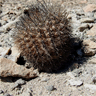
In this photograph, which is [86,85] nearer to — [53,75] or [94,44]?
[53,75]

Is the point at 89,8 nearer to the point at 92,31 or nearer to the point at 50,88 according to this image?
the point at 92,31

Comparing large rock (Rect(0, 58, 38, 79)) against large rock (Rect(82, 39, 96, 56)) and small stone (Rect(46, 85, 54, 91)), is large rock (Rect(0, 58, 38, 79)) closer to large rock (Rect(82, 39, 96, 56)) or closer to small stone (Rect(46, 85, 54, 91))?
small stone (Rect(46, 85, 54, 91))

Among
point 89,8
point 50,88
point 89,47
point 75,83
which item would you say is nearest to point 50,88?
point 50,88

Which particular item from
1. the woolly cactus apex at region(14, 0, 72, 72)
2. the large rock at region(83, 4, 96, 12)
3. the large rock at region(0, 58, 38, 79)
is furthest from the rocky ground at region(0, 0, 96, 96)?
the large rock at region(83, 4, 96, 12)

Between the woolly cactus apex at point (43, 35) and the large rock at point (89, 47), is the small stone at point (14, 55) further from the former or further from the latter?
the large rock at point (89, 47)

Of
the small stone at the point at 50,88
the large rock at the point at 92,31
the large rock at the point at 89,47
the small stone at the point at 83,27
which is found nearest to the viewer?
the small stone at the point at 50,88

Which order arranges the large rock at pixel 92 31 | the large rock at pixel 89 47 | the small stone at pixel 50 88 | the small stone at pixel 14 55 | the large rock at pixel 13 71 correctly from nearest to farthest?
the small stone at pixel 50 88 → the large rock at pixel 13 71 → the small stone at pixel 14 55 → the large rock at pixel 89 47 → the large rock at pixel 92 31

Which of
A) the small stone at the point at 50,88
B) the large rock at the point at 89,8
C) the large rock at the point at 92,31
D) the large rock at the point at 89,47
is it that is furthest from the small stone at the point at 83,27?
the small stone at the point at 50,88
